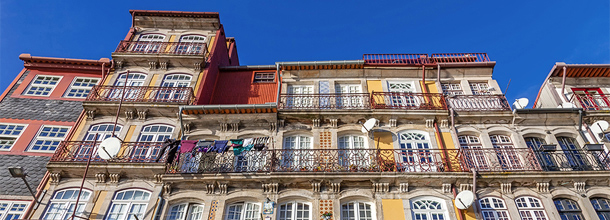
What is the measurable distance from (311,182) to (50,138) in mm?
9650

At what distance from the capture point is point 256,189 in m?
12.5

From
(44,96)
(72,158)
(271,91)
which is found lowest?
(72,158)

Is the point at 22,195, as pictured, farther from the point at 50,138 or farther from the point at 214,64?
the point at 214,64

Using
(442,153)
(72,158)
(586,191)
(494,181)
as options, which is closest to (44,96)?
(72,158)

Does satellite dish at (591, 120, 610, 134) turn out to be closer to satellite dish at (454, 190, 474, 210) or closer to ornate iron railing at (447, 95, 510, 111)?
ornate iron railing at (447, 95, 510, 111)

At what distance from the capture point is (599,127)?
13766mm

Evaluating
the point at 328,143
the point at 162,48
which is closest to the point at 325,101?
the point at 328,143

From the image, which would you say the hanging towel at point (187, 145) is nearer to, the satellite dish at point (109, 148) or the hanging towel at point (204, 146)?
the hanging towel at point (204, 146)

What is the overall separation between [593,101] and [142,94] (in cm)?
1713

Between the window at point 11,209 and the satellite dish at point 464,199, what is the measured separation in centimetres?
1288

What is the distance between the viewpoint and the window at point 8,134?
14258 mm

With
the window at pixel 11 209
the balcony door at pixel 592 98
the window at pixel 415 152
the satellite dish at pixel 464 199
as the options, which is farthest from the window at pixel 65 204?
the balcony door at pixel 592 98

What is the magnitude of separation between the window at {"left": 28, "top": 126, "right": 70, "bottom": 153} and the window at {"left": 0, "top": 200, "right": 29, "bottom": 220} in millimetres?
2158

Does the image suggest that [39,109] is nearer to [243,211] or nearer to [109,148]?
[109,148]
